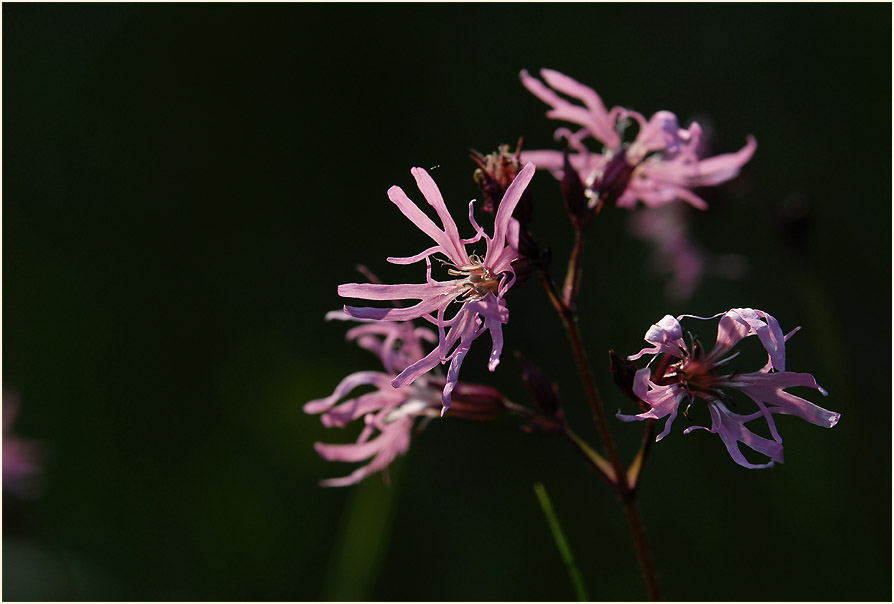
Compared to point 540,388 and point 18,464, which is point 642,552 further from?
point 18,464

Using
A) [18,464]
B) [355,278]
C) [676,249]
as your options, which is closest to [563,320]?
[676,249]

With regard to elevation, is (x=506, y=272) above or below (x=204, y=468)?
above

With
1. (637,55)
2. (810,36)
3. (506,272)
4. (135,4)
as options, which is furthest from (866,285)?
(135,4)

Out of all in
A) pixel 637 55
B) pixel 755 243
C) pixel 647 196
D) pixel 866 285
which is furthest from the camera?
pixel 637 55

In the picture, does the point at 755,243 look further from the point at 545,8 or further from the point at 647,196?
the point at 647,196

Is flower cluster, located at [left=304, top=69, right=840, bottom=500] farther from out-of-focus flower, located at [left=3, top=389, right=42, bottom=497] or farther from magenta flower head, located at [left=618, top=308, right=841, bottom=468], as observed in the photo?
out-of-focus flower, located at [left=3, top=389, right=42, bottom=497]

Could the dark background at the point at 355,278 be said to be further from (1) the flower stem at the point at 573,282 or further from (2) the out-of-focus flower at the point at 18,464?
(1) the flower stem at the point at 573,282

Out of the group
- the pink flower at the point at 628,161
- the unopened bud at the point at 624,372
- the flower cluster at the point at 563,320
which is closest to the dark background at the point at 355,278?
the pink flower at the point at 628,161
